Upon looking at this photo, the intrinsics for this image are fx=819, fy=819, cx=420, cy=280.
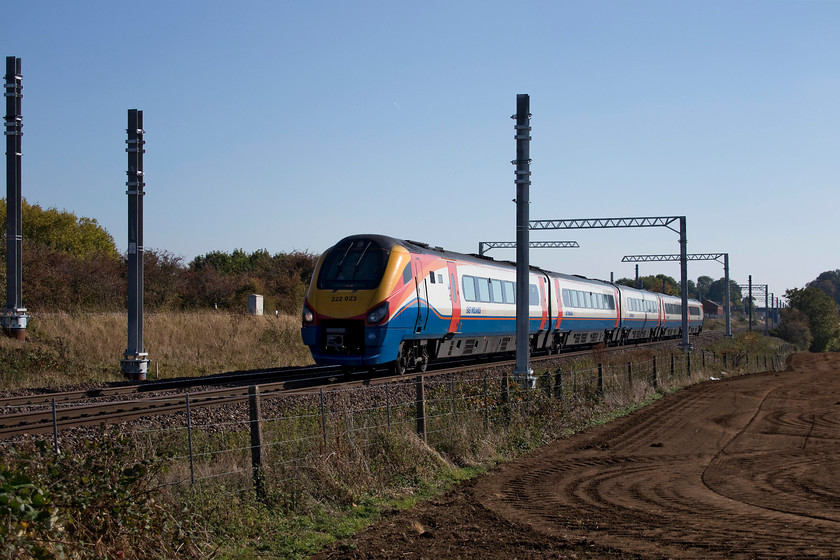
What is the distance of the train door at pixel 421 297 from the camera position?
1884 cm

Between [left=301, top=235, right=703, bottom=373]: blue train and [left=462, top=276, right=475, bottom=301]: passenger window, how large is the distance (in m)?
0.03

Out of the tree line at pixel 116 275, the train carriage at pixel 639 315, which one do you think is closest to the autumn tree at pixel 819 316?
the train carriage at pixel 639 315

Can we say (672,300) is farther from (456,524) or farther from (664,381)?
(456,524)

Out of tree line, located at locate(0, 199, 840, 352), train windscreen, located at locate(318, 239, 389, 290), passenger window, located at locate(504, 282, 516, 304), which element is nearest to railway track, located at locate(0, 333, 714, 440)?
train windscreen, located at locate(318, 239, 389, 290)

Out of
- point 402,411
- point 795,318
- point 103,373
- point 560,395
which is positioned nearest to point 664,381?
point 560,395

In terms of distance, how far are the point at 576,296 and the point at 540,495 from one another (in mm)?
23858

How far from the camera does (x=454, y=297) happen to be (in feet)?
68.4

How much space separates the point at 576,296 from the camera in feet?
108

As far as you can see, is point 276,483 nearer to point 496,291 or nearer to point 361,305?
point 361,305

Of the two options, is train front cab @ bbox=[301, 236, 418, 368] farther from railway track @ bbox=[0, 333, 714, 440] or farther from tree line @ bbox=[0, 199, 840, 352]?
tree line @ bbox=[0, 199, 840, 352]

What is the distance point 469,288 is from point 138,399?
12182mm

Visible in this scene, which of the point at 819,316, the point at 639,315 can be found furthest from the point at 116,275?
the point at 819,316

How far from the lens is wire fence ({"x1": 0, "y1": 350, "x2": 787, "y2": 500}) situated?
8.26 meters

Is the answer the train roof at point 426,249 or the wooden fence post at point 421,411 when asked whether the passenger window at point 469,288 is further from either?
the wooden fence post at point 421,411
